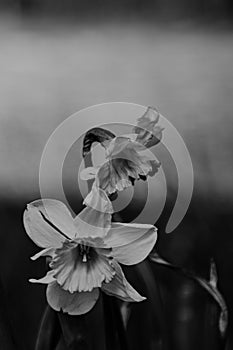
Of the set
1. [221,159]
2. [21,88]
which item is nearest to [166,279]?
[221,159]

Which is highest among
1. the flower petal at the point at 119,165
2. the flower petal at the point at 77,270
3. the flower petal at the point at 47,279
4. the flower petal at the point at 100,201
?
the flower petal at the point at 119,165

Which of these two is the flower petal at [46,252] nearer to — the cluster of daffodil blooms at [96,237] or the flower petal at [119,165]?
the cluster of daffodil blooms at [96,237]

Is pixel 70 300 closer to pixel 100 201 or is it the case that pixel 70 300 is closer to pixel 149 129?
pixel 100 201

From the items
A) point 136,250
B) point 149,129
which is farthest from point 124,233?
point 149,129

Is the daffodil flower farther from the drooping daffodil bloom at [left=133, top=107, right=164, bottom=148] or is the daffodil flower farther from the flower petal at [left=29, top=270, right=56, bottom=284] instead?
the drooping daffodil bloom at [left=133, top=107, right=164, bottom=148]

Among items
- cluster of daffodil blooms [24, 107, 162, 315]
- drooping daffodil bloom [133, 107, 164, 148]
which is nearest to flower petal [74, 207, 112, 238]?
cluster of daffodil blooms [24, 107, 162, 315]

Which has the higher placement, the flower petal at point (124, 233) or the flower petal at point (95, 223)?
the flower petal at point (95, 223)

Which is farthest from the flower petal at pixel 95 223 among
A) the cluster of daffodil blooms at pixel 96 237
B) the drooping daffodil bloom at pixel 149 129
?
the drooping daffodil bloom at pixel 149 129
